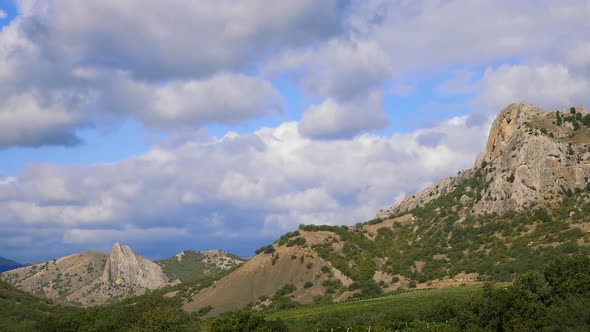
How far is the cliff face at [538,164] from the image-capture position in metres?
175

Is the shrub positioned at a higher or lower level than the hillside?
higher

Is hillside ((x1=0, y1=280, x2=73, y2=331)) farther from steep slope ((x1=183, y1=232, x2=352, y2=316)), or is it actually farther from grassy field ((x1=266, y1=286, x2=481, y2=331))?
grassy field ((x1=266, y1=286, x2=481, y2=331))

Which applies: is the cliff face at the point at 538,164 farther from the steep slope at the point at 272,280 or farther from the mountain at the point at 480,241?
the steep slope at the point at 272,280

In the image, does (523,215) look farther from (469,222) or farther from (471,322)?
(471,322)

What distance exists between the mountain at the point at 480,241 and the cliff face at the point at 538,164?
29 cm

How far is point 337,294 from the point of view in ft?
579

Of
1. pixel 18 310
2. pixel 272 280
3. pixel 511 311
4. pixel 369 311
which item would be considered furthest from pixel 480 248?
pixel 18 310

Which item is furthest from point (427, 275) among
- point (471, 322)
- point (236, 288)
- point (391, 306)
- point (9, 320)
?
point (9, 320)

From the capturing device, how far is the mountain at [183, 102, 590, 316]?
163 metres

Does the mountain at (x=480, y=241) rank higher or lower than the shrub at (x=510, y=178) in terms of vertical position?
lower

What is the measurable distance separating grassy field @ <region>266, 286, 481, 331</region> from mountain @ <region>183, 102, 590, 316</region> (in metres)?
16.6

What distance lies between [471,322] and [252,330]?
35.4m

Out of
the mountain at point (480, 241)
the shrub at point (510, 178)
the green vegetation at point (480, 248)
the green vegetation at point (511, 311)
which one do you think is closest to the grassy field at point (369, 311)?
the green vegetation at point (511, 311)

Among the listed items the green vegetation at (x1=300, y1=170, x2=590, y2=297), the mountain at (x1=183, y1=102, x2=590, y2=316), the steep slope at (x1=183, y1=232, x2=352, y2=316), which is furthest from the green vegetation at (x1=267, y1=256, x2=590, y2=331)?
the steep slope at (x1=183, y1=232, x2=352, y2=316)
